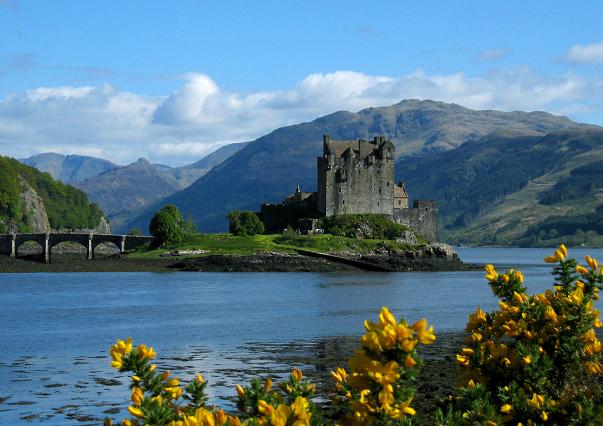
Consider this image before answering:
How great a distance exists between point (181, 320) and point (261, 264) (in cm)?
5154

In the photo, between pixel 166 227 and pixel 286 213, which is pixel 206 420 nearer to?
pixel 166 227

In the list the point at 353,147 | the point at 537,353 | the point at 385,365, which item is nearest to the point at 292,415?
the point at 385,365

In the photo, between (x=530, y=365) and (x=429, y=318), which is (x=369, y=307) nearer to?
(x=429, y=318)

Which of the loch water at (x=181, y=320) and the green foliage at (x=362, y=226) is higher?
the green foliage at (x=362, y=226)

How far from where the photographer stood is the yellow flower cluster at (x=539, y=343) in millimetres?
13688

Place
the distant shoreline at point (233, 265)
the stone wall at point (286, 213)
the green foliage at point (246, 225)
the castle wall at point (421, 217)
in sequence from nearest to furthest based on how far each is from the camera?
the distant shoreline at point (233, 265), the green foliage at point (246, 225), the stone wall at point (286, 213), the castle wall at point (421, 217)

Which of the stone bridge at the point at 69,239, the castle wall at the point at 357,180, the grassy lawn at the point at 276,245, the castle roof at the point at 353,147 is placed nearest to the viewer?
the grassy lawn at the point at 276,245

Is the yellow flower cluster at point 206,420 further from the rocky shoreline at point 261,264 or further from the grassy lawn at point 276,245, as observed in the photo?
the grassy lawn at point 276,245

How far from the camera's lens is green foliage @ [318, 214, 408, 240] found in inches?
4818

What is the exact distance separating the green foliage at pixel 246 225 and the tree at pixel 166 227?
6.77m

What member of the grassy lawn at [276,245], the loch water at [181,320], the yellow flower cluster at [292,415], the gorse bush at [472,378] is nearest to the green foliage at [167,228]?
the grassy lawn at [276,245]

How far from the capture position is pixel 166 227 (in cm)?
12250

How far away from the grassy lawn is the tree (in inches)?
54.8

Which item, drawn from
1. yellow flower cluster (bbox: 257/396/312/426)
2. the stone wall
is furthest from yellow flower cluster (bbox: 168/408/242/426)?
the stone wall
